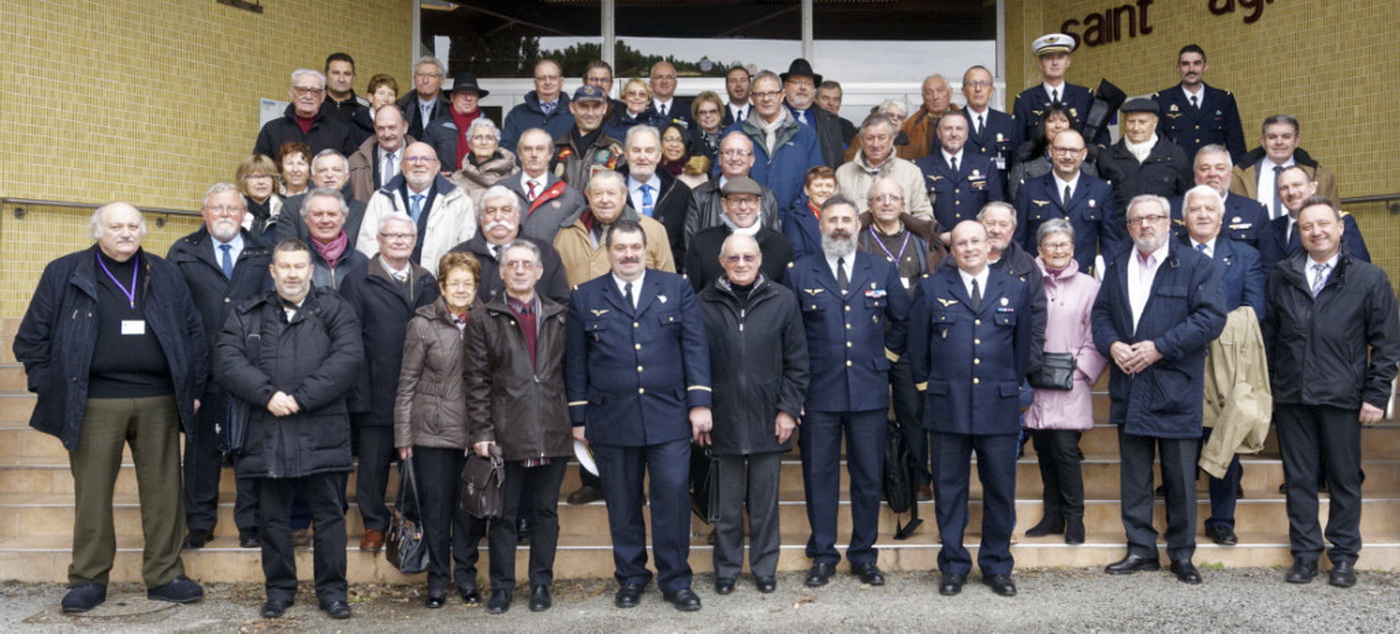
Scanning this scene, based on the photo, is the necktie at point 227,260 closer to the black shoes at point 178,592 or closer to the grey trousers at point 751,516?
the black shoes at point 178,592

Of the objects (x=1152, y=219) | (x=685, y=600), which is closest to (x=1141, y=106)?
(x=1152, y=219)

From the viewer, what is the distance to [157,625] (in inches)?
232

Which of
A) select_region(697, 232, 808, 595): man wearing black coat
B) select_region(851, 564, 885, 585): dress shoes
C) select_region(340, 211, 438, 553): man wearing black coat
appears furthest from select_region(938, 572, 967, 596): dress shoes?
select_region(340, 211, 438, 553): man wearing black coat

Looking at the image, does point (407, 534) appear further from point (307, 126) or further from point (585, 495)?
point (307, 126)

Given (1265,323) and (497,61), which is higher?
(497,61)

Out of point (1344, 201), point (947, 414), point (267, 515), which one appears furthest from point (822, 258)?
point (1344, 201)

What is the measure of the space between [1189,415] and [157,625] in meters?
5.10

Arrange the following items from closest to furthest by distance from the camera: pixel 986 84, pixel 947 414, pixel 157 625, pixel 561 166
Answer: pixel 157 625 → pixel 947 414 → pixel 561 166 → pixel 986 84

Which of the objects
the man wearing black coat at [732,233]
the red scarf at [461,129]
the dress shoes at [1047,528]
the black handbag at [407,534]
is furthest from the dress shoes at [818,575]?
the red scarf at [461,129]

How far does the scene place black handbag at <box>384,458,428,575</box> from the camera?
6133 millimetres

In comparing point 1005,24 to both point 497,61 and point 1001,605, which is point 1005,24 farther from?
point 1001,605

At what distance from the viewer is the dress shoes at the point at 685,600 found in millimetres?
6035

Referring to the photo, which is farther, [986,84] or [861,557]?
[986,84]

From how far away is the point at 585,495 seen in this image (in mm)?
7164
